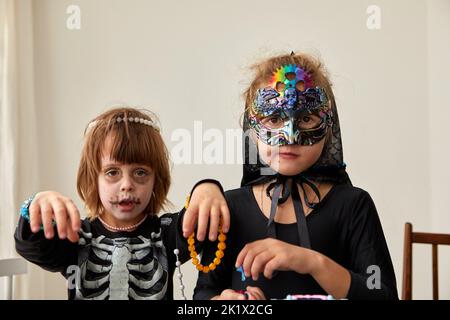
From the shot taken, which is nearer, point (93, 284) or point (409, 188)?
point (93, 284)

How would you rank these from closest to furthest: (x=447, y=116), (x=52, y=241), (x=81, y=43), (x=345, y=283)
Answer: (x=345, y=283)
(x=52, y=241)
(x=81, y=43)
(x=447, y=116)

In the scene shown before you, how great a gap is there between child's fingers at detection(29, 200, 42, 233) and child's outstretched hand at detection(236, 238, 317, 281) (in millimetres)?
230

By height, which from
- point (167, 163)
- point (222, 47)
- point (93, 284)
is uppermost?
point (222, 47)

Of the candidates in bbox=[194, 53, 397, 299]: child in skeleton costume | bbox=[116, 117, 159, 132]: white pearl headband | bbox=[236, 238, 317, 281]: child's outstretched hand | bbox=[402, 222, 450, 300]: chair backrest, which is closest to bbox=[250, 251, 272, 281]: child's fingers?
bbox=[236, 238, 317, 281]: child's outstretched hand

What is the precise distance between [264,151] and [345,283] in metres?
0.19

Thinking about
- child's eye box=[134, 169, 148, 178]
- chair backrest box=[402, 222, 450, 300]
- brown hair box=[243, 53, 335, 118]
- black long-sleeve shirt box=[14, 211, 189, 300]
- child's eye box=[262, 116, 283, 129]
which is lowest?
chair backrest box=[402, 222, 450, 300]

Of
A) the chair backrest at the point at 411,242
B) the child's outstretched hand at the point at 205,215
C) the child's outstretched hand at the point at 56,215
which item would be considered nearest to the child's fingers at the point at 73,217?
the child's outstretched hand at the point at 56,215

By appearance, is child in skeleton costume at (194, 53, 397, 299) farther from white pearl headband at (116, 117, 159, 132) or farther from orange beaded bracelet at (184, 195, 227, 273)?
white pearl headband at (116, 117, 159, 132)

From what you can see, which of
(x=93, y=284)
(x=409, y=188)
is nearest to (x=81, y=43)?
(x=93, y=284)

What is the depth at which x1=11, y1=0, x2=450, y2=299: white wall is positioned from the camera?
1.21 meters

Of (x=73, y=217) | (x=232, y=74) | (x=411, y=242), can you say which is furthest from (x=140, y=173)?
(x=411, y=242)
